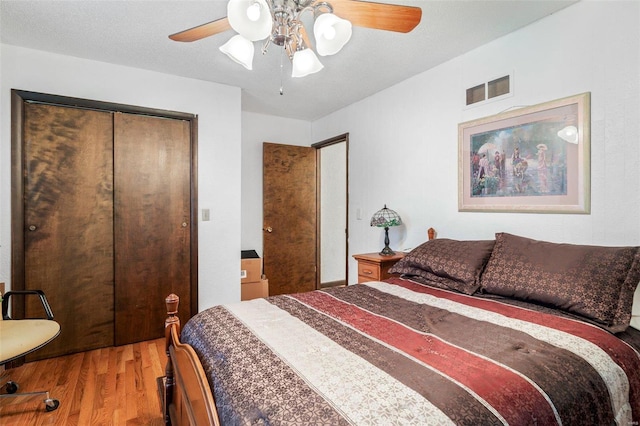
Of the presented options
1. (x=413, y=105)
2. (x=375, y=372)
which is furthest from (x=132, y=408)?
(x=413, y=105)

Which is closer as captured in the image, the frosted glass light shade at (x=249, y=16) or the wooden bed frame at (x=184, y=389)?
the wooden bed frame at (x=184, y=389)

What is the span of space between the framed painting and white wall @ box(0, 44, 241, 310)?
2252 millimetres

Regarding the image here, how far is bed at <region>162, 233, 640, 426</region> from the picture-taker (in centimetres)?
88

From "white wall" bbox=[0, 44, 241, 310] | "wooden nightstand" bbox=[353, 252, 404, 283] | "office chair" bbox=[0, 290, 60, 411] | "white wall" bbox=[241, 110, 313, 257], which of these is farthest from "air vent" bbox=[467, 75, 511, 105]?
"office chair" bbox=[0, 290, 60, 411]

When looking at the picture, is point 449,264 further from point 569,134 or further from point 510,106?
point 510,106

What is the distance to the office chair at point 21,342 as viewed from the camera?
174cm

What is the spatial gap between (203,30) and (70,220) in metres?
2.08

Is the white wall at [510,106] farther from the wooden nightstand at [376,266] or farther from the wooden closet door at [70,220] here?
the wooden closet door at [70,220]

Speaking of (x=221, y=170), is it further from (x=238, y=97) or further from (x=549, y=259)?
(x=549, y=259)

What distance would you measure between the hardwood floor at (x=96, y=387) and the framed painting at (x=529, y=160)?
106 inches

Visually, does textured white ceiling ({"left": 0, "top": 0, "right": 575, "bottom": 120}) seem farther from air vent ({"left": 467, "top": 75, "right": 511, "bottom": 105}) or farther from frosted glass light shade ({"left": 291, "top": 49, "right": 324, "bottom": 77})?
frosted glass light shade ({"left": 291, "top": 49, "right": 324, "bottom": 77})

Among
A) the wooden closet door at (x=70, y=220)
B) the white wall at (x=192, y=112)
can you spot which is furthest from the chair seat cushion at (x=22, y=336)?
the white wall at (x=192, y=112)

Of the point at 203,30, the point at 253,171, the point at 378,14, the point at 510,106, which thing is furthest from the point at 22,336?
the point at 510,106

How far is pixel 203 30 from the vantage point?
1.66 m
